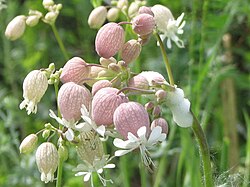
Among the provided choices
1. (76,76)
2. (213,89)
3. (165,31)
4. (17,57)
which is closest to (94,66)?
(76,76)

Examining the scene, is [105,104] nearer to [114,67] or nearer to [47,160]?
[114,67]

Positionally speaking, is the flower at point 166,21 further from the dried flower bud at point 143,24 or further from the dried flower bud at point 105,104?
the dried flower bud at point 105,104

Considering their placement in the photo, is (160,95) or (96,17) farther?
(96,17)

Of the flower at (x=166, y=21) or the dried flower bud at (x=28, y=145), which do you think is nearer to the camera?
the dried flower bud at (x=28, y=145)

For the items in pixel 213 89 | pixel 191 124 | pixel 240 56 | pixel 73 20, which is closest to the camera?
pixel 191 124

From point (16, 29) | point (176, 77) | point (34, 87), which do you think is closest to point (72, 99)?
point (34, 87)

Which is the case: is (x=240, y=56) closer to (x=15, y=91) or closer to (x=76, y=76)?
(x=15, y=91)

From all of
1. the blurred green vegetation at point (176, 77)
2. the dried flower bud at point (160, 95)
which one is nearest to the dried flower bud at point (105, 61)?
the dried flower bud at point (160, 95)
